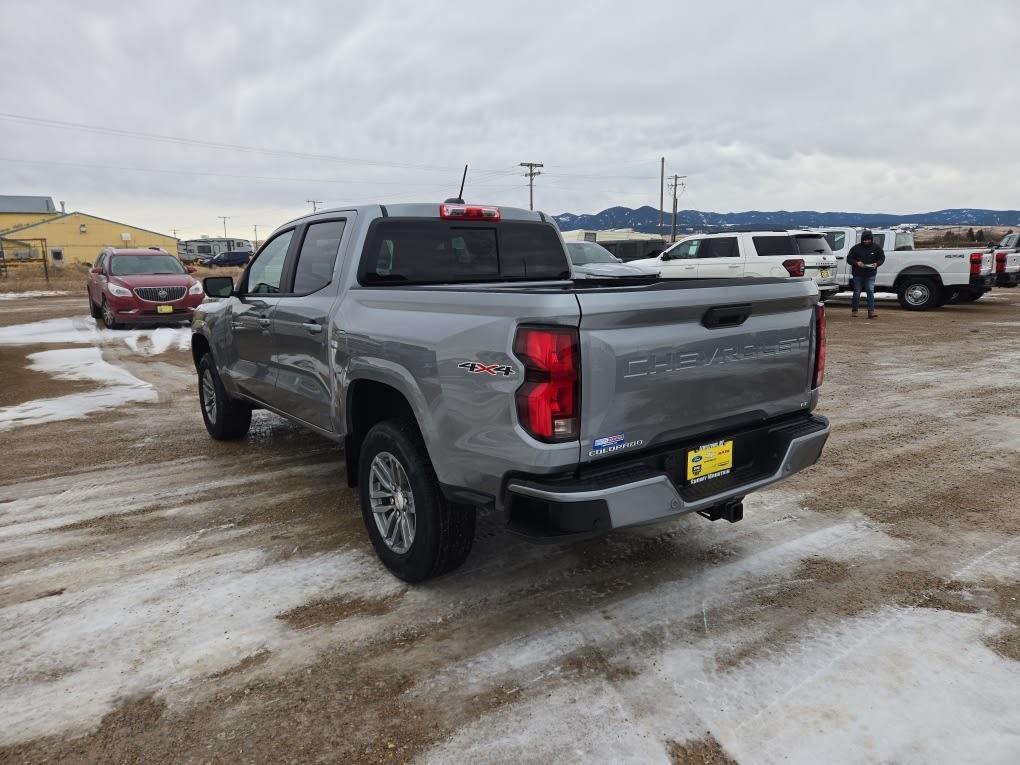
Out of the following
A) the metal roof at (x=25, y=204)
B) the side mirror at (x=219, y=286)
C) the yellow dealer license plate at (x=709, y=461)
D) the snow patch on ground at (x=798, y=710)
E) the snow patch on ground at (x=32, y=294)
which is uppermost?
the metal roof at (x=25, y=204)

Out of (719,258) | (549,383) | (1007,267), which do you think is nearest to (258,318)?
(549,383)

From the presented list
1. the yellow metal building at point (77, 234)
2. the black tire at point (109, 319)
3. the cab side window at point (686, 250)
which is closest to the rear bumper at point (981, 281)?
the cab side window at point (686, 250)

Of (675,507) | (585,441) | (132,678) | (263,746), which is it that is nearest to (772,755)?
(675,507)

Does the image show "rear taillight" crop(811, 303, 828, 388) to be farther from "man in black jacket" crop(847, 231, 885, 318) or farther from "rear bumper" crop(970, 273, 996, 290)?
"rear bumper" crop(970, 273, 996, 290)

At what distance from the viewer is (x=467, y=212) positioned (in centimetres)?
428

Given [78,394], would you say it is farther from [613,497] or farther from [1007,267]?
[1007,267]

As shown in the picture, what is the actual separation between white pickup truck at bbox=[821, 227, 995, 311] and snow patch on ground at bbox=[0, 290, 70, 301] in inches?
1091

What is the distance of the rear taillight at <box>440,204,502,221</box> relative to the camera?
421cm

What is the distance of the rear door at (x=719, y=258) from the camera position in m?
16.3

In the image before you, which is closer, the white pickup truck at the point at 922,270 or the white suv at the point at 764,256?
the white suv at the point at 764,256

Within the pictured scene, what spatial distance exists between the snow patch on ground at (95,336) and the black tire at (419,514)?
32.6ft

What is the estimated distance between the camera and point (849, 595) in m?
3.31

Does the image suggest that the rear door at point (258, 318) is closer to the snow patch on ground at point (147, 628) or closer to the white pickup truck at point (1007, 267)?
the snow patch on ground at point (147, 628)

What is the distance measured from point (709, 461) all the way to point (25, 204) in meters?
98.2
